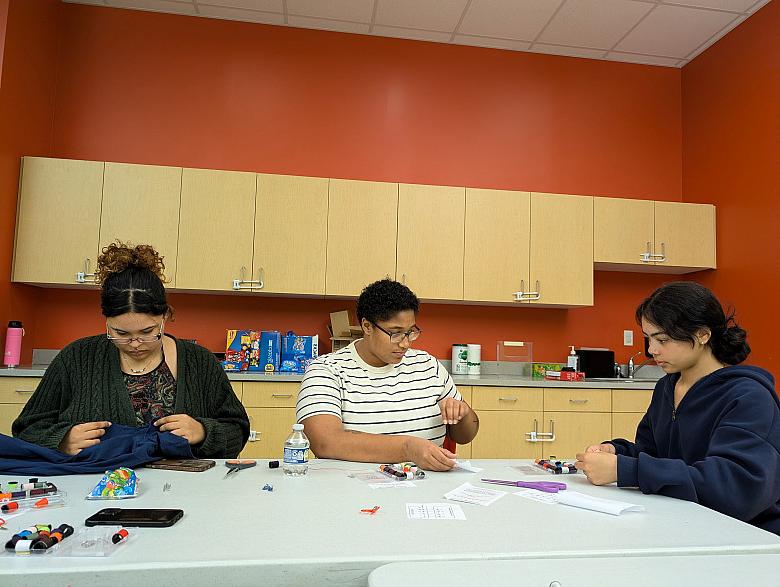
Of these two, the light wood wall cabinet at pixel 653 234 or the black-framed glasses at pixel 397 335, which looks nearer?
the black-framed glasses at pixel 397 335

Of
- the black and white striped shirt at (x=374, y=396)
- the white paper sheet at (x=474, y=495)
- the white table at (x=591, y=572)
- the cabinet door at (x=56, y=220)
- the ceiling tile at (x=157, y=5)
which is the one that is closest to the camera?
the white table at (x=591, y=572)

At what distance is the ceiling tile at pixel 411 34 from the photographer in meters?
4.46

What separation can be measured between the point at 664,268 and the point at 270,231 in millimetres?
2918

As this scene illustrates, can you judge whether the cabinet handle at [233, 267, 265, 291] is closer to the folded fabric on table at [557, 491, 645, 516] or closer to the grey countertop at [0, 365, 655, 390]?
the grey countertop at [0, 365, 655, 390]

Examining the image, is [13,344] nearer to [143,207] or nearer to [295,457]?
[143,207]

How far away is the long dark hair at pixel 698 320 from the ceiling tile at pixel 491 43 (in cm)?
332

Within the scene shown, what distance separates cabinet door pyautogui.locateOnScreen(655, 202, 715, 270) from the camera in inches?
173

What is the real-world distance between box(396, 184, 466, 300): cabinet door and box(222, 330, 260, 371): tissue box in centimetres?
104

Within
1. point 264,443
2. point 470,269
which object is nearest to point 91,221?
point 264,443

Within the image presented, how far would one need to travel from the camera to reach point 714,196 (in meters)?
4.47

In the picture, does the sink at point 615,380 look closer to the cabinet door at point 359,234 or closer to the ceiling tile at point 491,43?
the cabinet door at point 359,234

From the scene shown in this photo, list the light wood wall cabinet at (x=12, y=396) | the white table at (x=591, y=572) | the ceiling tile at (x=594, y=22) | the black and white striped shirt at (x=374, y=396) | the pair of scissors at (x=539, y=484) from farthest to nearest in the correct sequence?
the ceiling tile at (x=594, y=22)
the light wood wall cabinet at (x=12, y=396)
the black and white striped shirt at (x=374, y=396)
the pair of scissors at (x=539, y=484)
the white table at (x=591, y=572)

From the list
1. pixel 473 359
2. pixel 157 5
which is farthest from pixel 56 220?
pixel 473 359

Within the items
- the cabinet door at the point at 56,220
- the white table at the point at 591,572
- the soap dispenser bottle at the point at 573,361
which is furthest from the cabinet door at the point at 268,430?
the white table at the point at 591,572
